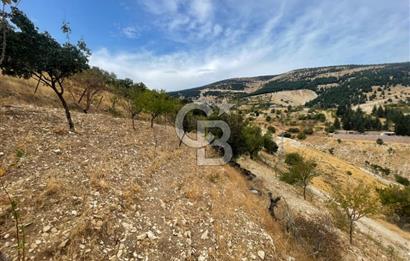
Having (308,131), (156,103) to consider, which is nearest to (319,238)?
(156,103)

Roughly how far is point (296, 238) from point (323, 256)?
149 cm

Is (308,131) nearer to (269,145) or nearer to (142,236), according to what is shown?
(269,145)

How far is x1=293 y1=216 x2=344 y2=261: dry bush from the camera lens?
12938mm

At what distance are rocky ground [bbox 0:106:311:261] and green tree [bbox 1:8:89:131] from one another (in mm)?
3421

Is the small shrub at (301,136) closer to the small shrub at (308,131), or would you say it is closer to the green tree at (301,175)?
the small shrub at (308,131)

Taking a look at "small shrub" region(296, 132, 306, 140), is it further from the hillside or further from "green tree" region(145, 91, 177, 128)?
"green tree" region(145, 91, 177, 128)

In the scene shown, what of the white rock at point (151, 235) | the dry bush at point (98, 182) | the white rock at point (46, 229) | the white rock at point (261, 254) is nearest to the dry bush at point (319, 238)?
the white rock at point (261, 254)

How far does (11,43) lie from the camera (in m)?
16.8

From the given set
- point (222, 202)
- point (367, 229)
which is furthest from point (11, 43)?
point (367, 229)

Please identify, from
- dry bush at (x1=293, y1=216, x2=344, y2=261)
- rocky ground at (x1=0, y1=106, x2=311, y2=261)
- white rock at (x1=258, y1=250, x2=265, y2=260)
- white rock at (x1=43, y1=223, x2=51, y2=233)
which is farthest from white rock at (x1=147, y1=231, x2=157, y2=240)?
dry bush at (x1=293, y1=216, x2=344, y2=261)

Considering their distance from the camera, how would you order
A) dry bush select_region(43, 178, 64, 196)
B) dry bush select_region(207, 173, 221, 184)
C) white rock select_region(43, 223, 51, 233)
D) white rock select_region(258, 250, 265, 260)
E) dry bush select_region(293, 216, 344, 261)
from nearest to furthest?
white rock select_region(43, 223, 51, 233)
dry bush select_region(43, 178, 64, 196)
white rock select_region(258, 250, 265, 260)
dry bush select_region(293, 216, 344, 261)
dry bush select_region(207, 173, 221, 184)

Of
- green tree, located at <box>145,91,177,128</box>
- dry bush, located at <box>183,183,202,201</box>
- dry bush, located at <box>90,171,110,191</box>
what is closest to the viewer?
dry bush, located at <box>90,171,110,191</box>

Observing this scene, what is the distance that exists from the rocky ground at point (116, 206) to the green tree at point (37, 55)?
3.42 metres

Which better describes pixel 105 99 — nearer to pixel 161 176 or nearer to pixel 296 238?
pixel 161 176
